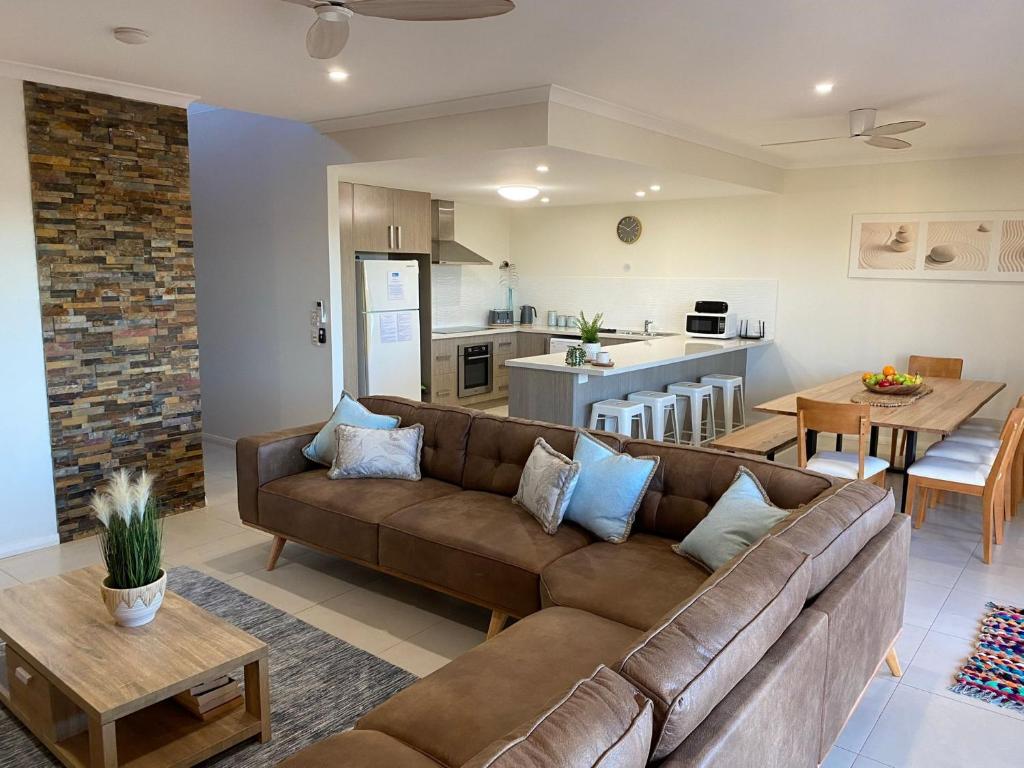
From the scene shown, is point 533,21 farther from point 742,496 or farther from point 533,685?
point 533,685

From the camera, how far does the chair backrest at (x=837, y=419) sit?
13.8ft

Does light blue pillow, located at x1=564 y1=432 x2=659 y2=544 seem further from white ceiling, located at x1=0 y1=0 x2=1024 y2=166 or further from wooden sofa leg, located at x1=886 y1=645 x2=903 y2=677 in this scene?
white ceiling, located at x1=0 y1=0 x2=1024 y2=166

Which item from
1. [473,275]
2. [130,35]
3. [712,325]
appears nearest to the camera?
[130,35]

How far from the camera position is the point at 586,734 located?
4.16ft

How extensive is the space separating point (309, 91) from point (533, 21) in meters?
1.90

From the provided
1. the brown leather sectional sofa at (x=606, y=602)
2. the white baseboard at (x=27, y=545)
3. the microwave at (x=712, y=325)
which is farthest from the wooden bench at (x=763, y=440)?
the white baseboard at (x=27, y=545)

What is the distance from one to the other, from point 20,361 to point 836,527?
4.22 m

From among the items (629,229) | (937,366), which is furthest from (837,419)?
(629,229)

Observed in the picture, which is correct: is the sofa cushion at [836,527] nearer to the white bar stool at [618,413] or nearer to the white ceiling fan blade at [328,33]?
the white ceiling fan blade at [328,33]

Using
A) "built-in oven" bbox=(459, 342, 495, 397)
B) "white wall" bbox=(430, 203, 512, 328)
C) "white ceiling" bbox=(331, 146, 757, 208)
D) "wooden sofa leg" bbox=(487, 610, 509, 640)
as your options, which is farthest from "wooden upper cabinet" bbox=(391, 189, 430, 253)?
"wooden sofa leg" bbox=(487, 610, 509, 640)

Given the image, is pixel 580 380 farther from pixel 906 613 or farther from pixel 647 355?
pixel 906 613

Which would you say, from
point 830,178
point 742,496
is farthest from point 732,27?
point 830,178

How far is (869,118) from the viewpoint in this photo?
4.73 meters

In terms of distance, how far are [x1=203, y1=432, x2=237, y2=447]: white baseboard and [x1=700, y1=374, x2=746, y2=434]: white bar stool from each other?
4.42 metres
